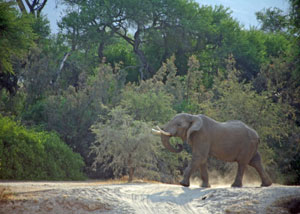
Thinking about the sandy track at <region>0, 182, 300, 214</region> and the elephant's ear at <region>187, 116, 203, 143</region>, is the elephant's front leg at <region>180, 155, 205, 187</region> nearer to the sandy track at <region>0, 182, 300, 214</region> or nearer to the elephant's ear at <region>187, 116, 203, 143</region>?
the elephant's ear at <region>187, 116, 203, 143</region>

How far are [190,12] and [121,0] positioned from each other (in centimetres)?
688

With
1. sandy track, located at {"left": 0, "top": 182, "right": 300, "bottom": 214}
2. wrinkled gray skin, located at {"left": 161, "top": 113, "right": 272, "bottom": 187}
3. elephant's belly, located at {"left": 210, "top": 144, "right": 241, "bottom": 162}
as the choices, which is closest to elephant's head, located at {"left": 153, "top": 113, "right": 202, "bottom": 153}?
wrinkled gray skin, located at {"left": 161, "top": 113, "right": 272, "bottom": 187}

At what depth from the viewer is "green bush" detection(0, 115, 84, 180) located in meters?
17.7

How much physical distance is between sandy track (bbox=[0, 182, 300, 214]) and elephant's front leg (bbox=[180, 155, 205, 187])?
1.44 metres

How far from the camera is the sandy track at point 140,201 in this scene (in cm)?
1066

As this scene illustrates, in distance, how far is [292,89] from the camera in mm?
24766

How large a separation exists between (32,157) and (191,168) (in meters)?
7.67

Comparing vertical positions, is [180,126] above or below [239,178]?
above

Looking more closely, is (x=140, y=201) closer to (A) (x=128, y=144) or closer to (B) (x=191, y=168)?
(B) (x=191, y=168)

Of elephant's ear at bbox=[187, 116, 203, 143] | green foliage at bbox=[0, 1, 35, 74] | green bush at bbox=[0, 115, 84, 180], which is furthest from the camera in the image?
green bush at bbox=[0, 115, 84, 180]

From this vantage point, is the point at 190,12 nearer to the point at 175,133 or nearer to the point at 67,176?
the point at 67,176

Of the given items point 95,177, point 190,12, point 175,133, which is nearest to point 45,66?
point 95,177

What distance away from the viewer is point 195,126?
1380cm

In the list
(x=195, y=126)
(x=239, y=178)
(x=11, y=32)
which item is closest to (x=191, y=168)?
(x=195, y=126)
